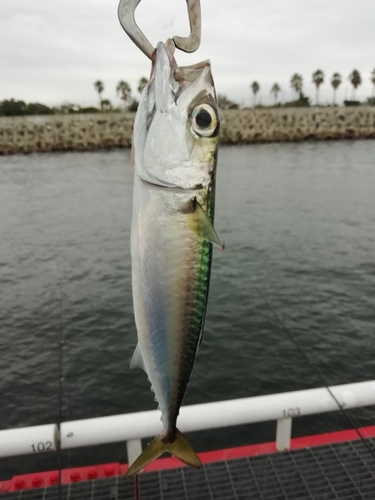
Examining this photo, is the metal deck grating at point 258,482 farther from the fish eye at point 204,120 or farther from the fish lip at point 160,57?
the fish lip at point 160,57

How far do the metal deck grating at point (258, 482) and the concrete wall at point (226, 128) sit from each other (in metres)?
57.8

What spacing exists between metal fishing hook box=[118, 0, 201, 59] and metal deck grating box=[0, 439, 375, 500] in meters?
3.82

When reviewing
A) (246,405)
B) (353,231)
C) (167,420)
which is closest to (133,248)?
(167,420)

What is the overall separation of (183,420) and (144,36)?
10.2ft

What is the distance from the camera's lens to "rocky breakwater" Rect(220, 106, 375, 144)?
65000mm

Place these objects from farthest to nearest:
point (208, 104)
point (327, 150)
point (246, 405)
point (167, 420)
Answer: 1. point (327, 150)
2. point (246, 405)
3. point (167, 420)
4. point (208, 104)

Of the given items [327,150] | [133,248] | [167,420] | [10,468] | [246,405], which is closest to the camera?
[133,248]

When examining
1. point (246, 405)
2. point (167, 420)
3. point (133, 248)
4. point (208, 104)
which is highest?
point (208, 104)

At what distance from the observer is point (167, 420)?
7.26ft

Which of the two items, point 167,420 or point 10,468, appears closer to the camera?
point 167,420

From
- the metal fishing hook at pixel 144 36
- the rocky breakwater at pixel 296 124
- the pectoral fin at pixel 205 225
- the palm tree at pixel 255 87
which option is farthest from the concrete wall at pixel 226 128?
the pectoral fin at pixel 205 225

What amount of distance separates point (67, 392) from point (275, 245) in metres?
11.1

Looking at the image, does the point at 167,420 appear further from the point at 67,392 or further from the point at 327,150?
the point at 327,150

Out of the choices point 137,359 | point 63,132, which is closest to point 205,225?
point 137,359
